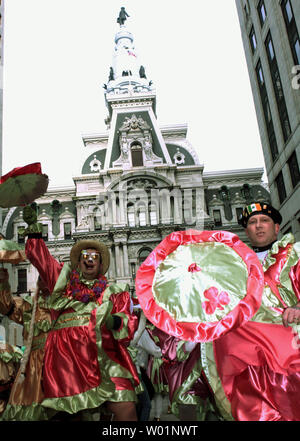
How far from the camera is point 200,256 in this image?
3373 mm

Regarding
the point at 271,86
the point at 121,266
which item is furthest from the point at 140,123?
the point at 271,86

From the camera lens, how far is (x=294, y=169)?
19125 millimetres

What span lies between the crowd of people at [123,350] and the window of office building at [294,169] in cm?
1565

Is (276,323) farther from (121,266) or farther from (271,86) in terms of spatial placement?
(121,266)

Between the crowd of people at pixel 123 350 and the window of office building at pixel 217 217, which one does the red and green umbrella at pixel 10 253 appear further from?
the window of office building at pixel 217 217

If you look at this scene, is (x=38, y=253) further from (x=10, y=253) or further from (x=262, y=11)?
(x=262, y=11)

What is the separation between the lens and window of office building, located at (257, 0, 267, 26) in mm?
22172

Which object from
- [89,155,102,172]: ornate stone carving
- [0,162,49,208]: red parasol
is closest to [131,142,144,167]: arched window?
[89,155,102,172]: ornate stone carving

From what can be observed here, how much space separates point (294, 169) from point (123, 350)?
1670cm

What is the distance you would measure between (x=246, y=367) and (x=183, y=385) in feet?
2.81

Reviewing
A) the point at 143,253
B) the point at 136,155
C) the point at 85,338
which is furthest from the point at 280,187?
the point at 136,155

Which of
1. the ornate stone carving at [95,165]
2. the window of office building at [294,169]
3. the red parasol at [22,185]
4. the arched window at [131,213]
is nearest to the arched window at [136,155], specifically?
the ornate stone carving at [95,165]

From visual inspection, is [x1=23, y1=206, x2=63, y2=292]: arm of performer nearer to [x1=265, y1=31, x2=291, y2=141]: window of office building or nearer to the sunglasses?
the sunglasses
